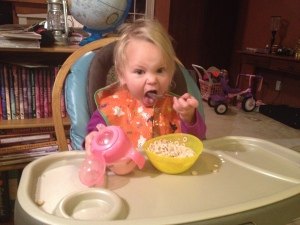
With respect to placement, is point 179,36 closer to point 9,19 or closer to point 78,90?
point 9,19

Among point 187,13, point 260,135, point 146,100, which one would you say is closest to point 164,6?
point 187,13

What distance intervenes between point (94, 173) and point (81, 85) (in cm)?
44

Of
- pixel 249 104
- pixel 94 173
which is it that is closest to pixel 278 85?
pixel 249 104

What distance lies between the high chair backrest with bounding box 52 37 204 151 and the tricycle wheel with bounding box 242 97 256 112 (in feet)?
Answer: 9.42

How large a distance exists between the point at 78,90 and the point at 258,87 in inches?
146

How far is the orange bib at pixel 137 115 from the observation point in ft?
3.63

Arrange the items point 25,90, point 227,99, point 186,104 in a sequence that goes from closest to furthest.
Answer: point 186,104 < point 25,90 < point 227,99

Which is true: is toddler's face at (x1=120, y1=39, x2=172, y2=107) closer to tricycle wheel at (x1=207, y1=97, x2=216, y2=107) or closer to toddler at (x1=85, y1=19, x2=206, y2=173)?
toddler at (x1=85, y1=19, x2=206, y2=173)

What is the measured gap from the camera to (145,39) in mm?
1027

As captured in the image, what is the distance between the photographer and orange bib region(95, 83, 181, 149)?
3.63 ft

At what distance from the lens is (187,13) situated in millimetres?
4535

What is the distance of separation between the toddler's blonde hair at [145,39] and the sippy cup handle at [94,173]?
441mm

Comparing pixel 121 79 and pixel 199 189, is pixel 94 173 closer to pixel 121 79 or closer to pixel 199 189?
pixel 199 189

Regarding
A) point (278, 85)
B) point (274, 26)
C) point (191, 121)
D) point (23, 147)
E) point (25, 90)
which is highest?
point (274, 26)
